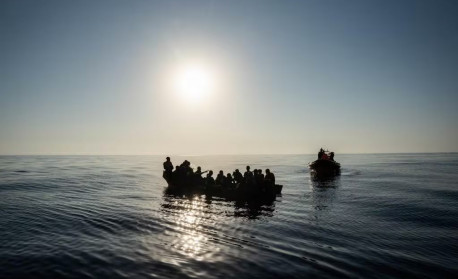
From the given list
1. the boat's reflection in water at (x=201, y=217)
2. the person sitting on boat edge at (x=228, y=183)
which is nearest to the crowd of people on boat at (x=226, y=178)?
the person sitting on boat edge at (x=228, y=183)

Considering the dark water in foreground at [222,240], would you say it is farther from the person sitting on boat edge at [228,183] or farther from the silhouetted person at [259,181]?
the person sitting on boat edge at [228,183]

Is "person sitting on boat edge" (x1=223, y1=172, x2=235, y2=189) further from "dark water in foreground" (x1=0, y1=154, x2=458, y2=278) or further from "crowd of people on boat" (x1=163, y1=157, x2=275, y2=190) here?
"dark water in foreground" (x1=0, y1=154, x2=458, y2=278)

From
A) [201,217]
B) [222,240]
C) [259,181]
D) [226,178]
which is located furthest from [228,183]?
[222,240]

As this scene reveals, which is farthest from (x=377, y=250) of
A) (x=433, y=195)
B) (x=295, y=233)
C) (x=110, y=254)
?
(x=433, y=195)

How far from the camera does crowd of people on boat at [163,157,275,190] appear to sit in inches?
1056

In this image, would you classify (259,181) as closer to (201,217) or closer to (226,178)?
(226,178)

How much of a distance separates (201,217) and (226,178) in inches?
417

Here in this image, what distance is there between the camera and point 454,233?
1645cm

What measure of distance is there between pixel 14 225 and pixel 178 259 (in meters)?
11.5

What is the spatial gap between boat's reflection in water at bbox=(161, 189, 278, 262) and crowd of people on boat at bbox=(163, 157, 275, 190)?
1.59 meters

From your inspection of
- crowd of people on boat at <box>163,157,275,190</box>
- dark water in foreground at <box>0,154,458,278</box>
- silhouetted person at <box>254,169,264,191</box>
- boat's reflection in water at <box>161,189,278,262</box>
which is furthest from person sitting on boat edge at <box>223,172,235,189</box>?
dark water in foreground at <box>0,154,458,278</box>

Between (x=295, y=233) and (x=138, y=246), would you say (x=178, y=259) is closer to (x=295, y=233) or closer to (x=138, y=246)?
(x=138, y=246)

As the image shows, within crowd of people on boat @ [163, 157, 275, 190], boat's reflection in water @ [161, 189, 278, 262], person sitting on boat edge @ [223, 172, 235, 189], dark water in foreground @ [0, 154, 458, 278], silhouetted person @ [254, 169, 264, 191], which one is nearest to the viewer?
dark water in foreground @ [0, 154, 458, 278]

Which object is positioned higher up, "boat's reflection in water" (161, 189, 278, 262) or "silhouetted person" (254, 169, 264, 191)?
"silhouetted person" (254, 169, 264, 191)
